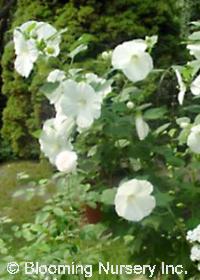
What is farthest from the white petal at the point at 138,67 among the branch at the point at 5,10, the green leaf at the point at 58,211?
the branch at the point at 5,10

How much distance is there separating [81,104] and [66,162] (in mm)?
160

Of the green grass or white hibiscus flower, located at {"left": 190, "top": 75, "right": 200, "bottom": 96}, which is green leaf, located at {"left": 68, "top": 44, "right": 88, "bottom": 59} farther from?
the green grass

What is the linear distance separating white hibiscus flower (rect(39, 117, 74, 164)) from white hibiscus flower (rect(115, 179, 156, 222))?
22cm

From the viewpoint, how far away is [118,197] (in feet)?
6.46

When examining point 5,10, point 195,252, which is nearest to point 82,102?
point 195,252

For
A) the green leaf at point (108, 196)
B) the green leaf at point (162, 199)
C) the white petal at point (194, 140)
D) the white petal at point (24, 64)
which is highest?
the white petal at point (24, 64)

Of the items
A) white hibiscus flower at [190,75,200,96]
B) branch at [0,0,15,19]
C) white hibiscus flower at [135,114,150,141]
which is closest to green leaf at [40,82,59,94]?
white hibiscus flower at [135,114,150,141]

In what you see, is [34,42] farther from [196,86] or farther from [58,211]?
[58,211]

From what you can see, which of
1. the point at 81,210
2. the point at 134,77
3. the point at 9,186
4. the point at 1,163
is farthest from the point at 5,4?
the point at 134,77

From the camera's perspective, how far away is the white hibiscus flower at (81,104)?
1.99 meters

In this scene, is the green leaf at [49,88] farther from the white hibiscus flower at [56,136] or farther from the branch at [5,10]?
the branch at [5,10]

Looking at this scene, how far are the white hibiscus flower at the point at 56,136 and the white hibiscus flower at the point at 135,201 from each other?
22cm

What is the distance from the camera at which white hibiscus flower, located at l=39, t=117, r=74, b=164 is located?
2.05 metres

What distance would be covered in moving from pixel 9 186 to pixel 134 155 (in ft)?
13.2
